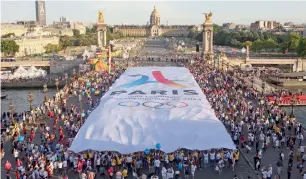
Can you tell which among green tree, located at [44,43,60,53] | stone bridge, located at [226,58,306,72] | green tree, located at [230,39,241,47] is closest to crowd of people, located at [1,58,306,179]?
stone bridge, located at [226,58,306,72]

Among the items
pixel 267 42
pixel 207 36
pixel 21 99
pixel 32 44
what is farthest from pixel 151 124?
pixel 32 44

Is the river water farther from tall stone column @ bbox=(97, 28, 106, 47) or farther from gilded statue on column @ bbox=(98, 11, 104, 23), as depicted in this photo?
tall stone column @ bbox=(97, 28, 106, 47)

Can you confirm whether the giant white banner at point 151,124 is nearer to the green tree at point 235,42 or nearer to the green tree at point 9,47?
the green tree at point 9,47

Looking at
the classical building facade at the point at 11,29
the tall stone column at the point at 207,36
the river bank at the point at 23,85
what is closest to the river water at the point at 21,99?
the river bank at the point at 23,85

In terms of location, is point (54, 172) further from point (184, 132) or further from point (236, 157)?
point (236, 157)

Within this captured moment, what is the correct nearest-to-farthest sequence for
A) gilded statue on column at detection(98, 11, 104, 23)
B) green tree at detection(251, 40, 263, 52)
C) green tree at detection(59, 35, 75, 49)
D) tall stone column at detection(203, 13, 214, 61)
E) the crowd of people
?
the crowd of people → tall stone column at detection(203, 13, 214, 61) → gilded statue on column at detection(98, 11, 104, 23) → green tree at detection(251, 40, 263, 52) → green tree at detection(59, 35, 75, 49)

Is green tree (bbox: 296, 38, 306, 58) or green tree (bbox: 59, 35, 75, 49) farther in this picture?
green tree (bbox: 59, 35, 75, 49)

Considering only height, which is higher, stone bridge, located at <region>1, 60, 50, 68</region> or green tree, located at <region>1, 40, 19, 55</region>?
green tree, located at <region>1, 40, 19, 55</region>
